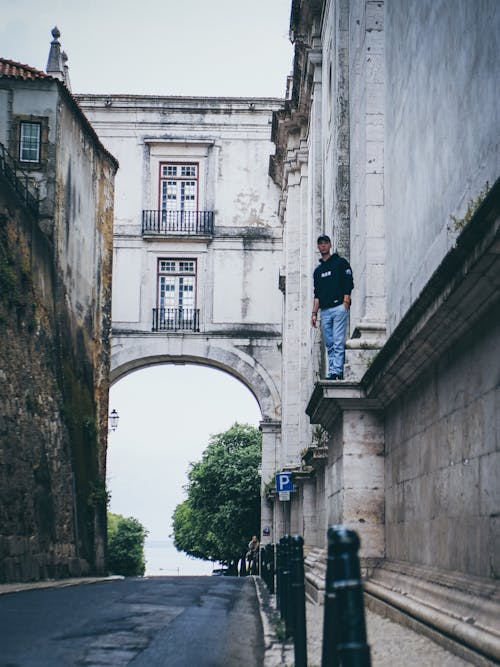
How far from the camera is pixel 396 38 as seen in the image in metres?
9.96

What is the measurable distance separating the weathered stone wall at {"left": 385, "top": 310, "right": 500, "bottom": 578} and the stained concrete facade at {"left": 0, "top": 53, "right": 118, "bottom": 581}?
1017 cm

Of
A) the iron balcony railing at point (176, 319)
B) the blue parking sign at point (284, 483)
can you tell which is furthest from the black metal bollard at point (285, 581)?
the iron balcony railing at point (176, 319)

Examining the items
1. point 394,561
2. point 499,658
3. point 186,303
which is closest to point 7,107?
point 186,303

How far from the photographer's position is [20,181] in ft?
75.0

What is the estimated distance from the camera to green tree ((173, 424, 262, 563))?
1815 inches

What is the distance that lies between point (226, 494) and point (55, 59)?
2124cm

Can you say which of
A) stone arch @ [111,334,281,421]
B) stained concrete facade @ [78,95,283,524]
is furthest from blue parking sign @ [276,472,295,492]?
stone arch @ [111,334,281,421]

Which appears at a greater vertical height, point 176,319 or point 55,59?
point 55,59

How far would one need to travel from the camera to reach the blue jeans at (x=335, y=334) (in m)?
11.1

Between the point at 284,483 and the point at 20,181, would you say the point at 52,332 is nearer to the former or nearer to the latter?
the point at 20,181

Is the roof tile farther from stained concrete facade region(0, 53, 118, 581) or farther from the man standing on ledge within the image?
the man standing on ledge

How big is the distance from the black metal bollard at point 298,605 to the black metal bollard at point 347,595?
230 cm

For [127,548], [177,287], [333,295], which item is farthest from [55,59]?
[127,548]

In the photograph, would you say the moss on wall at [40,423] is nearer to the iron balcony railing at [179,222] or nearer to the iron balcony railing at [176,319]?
the iron balcony railing at [176,319]
